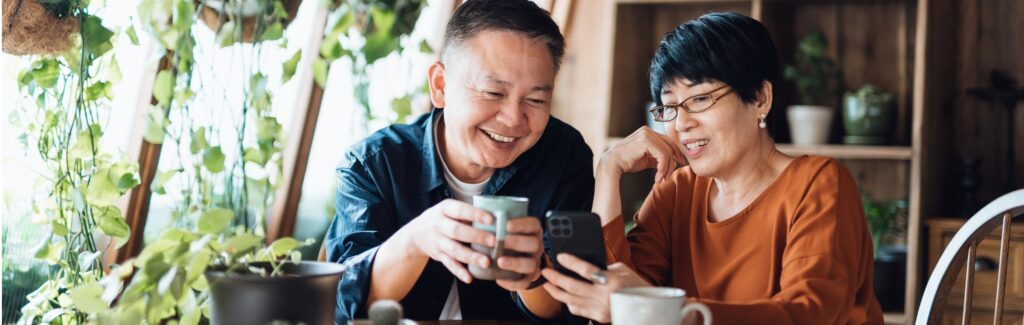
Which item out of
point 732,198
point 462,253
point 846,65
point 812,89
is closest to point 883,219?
point 812,89

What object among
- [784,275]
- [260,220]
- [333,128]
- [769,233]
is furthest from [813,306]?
[333,128]

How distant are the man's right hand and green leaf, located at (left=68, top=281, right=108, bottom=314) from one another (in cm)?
44

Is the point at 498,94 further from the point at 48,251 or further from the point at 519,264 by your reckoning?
the point at 48,251

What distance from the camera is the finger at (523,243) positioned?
126cm

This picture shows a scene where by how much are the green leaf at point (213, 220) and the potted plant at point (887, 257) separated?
2.54 meters

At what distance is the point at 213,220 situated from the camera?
1177 mm

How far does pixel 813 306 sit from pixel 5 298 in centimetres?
173

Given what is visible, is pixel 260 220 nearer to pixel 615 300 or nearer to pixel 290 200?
pixel 615 300

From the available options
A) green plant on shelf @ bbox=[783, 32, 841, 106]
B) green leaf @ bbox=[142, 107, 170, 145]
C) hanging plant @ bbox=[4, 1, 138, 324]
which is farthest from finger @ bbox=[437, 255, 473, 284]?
green plant on shelf @ bbox=[783, 32, 841, 106]

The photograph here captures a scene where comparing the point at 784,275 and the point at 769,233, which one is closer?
the point at 784,275

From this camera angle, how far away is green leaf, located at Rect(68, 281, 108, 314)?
1.20 meters

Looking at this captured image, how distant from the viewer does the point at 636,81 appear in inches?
148

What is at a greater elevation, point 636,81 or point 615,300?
point 636,81

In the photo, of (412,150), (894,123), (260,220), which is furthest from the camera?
(894,123)
